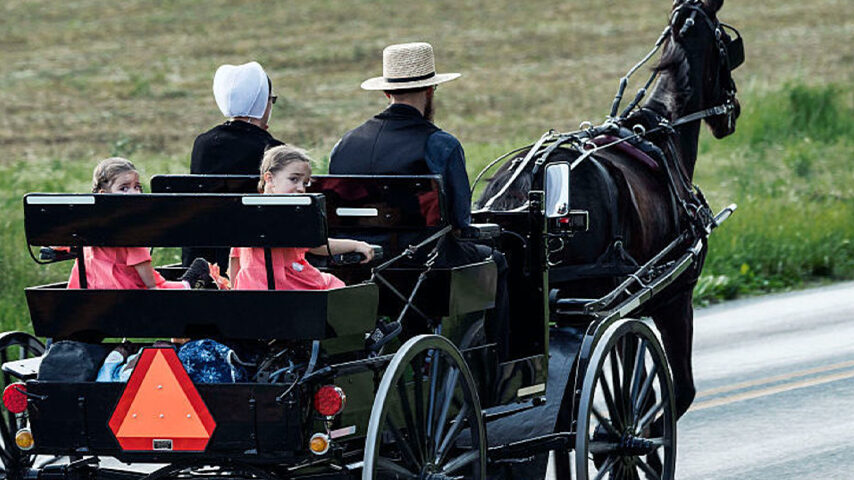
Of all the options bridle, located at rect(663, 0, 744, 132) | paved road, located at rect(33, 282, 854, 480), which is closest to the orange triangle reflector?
paved road, located at rect(33, 282, 854, 480)

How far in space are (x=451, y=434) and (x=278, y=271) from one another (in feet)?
3.06

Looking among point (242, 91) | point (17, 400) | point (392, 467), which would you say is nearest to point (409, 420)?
point (392, 467)

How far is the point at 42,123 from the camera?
83.7 feet

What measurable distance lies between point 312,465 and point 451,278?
102 cm

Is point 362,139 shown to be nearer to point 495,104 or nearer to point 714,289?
point 714,289

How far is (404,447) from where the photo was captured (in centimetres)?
571

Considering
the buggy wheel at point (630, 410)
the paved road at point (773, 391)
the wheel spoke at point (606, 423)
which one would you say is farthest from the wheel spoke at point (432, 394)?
the paved road at point (773, 391)

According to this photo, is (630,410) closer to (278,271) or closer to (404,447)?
(404,447)

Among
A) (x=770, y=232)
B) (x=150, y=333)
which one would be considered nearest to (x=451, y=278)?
(x=150, y=333)

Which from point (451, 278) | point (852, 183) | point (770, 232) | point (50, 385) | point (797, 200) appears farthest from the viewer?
point (852, 183)

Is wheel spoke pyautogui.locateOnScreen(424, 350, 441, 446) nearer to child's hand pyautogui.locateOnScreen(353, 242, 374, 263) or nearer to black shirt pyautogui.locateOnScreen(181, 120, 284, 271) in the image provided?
child's hand pyautogui.locateOnScreen(353, 242, 374, 263)

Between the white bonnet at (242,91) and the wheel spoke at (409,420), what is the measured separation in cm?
194

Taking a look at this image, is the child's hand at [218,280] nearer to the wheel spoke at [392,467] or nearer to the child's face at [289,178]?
the child's face at [289,178]

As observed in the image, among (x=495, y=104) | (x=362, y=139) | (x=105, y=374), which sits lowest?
(x=495, y=104)
